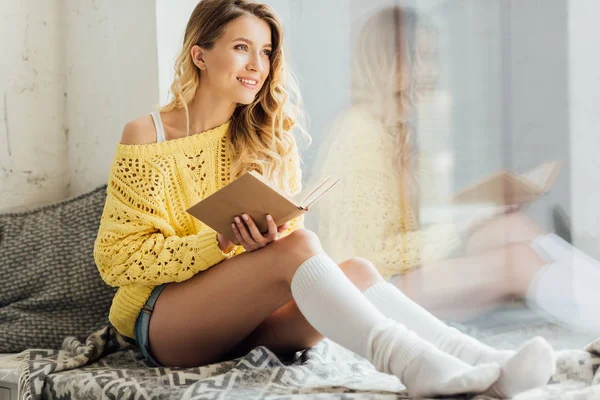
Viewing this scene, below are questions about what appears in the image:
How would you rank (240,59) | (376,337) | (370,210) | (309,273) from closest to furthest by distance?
(376,337) → (309,273) → (240,59) → (370,210)

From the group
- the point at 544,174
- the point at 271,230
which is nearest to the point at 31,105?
the point at 271,230

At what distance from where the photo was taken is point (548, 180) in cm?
157

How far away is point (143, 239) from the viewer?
160 centimetres

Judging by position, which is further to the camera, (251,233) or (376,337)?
(251,233)

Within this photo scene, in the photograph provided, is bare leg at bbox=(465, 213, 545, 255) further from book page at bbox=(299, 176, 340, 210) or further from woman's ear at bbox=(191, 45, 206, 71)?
woman's ear at bbox=(191, 45, 206, 71)

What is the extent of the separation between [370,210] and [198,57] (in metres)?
0.61

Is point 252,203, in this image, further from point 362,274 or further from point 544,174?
point 544,174

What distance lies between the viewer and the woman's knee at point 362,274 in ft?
4.79

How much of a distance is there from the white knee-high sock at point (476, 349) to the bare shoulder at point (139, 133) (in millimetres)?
653

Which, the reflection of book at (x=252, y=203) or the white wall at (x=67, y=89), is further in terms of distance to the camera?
the white wall at (x=67, y=89)

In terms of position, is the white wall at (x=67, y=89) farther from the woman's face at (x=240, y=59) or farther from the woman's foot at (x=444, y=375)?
the woman's foot at (x=444, y=375)

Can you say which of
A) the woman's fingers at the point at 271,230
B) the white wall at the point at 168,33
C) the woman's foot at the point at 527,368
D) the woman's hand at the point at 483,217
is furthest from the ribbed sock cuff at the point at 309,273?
the white wall at the point at 168,33

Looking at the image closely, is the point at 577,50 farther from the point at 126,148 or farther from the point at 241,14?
the point at 126,148

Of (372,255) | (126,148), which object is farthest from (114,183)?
(372,255)
